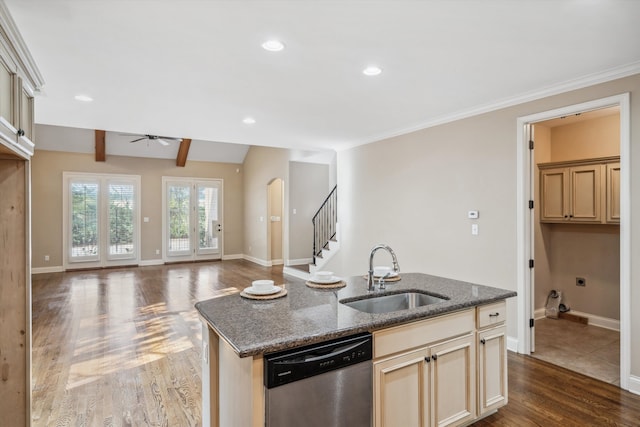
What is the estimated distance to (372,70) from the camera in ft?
9.75

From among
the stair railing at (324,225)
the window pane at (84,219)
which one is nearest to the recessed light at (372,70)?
the stair railing at (324,225)

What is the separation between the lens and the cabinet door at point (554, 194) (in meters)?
4.64

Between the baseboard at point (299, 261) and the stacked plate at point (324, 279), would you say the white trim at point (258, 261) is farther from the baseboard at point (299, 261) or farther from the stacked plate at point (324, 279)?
the stacked plate at point (324, 279)

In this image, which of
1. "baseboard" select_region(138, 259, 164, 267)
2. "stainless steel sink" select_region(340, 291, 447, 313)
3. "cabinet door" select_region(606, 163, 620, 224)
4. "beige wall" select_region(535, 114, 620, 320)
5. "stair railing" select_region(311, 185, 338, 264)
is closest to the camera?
"stainless steel sink" select_region(340, 291, 447, 313)

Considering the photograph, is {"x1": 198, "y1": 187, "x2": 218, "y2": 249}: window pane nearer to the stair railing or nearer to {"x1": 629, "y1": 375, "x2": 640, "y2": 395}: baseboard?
the stair railing

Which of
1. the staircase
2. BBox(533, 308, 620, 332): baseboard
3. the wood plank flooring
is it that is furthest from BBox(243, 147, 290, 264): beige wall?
BBox(533, 308, 620, 332): baseboard

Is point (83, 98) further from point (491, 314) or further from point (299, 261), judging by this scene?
point (299, 261)

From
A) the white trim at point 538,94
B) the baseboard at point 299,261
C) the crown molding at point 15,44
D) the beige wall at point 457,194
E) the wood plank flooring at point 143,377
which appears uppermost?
the white trim at point 538,94

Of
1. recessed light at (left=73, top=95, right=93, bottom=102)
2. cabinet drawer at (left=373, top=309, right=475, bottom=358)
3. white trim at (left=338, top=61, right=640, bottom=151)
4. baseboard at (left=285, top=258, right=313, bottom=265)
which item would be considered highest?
recessed light at (left=73, top=95, right=93, bottom=102)

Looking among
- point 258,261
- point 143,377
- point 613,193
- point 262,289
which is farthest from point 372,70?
point 258,261

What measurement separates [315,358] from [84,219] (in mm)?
9318

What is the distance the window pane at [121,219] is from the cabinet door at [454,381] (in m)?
9.31

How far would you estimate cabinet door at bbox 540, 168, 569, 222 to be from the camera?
4.64m

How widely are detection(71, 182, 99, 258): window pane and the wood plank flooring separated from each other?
3415 millimetres
